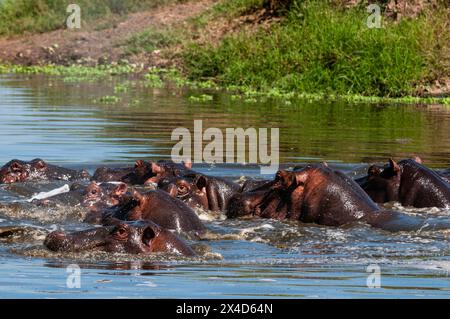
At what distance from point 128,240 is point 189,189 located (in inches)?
88.3

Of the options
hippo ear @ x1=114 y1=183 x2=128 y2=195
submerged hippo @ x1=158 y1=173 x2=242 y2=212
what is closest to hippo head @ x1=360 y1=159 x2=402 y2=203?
submerged hippo @ x1=158 y1=173 x2=242 y2=212

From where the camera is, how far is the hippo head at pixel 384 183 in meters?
9.24

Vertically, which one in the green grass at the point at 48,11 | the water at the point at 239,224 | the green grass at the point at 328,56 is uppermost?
the green grass at the point at 48,11

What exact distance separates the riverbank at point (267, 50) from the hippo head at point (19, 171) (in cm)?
1043

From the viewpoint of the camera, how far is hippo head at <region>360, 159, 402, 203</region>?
924cm

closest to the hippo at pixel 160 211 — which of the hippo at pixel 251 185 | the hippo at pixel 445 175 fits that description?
the hippo at pixel 251 185

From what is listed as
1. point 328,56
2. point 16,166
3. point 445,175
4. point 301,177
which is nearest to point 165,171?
point 16,166

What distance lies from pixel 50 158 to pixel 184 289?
677 centimetres

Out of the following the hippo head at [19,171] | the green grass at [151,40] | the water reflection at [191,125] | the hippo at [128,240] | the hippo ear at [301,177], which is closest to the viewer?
the hippo at [128,240]

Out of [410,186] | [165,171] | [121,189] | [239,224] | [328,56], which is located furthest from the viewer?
[328,56]

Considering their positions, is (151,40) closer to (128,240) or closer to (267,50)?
(267,50)

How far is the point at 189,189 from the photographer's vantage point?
9.26 metres

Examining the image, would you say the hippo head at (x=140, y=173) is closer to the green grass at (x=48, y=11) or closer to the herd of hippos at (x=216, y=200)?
the herd of hippos at (x=216, y=200)
